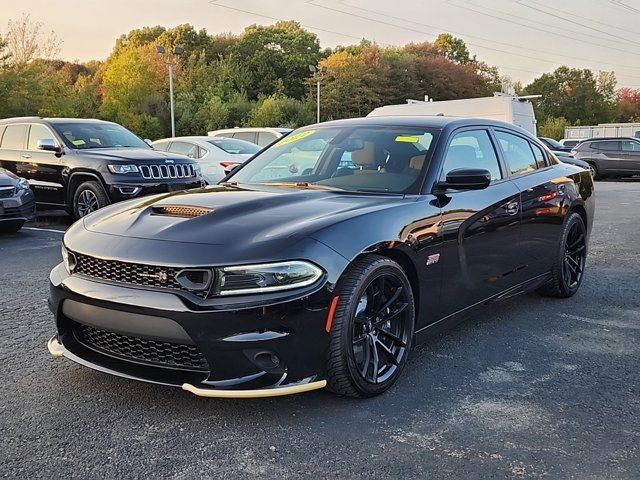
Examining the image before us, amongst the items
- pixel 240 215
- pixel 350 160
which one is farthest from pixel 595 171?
pixel 240 215

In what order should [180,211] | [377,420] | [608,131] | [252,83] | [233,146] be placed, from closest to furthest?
[377,420] < [180,211] < [233,146] < [608,131] < [252,83]

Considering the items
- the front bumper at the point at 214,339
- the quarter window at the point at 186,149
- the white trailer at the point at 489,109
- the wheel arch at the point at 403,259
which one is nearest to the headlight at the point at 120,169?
the quarter window at the point at 186,149

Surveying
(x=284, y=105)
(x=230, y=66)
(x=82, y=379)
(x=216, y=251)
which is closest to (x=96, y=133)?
(x=82, y=379)

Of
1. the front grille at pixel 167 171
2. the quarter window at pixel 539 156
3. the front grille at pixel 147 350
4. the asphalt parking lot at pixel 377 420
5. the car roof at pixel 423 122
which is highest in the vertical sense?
the car roof at pixel 423 122

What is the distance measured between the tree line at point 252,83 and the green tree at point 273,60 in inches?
3.9

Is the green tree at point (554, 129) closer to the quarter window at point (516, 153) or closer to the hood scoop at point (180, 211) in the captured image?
the quarter window at point (516, 153)

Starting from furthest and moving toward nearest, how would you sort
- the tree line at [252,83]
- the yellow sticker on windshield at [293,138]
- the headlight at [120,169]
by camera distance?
the tree line at [252,83]
the headlight at [120,169]
the yellow sticker on windshield at [293,138]

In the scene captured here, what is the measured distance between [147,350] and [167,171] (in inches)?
262

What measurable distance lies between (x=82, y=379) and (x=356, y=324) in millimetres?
1542

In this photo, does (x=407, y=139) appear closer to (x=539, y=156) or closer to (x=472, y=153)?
(x=472, y=153)

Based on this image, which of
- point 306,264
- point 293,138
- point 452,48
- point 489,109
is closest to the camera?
point 306,264

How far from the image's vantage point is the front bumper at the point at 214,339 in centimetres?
279

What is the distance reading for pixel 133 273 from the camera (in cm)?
296

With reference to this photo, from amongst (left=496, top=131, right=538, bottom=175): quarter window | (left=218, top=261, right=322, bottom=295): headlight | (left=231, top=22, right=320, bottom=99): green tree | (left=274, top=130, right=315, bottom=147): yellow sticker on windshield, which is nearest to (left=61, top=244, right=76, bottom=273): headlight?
(left=218, top=261, right=322, bottom=295): headlight
